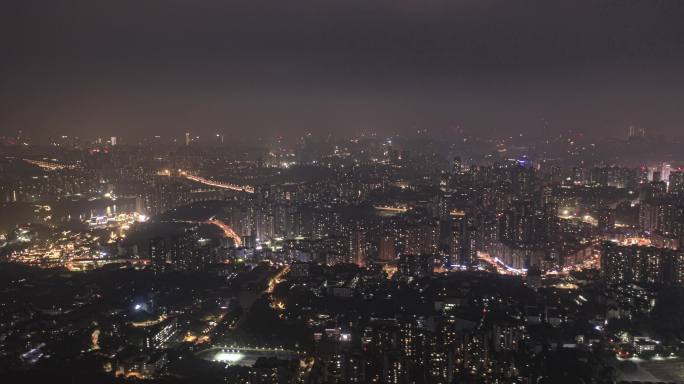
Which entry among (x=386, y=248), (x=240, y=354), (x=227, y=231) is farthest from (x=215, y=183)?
(x=240, y=354)

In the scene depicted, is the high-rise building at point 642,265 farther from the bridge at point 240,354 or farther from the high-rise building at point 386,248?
the bridge at point 240,354

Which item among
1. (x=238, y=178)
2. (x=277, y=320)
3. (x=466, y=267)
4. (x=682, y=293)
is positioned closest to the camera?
(x=277, y=320)

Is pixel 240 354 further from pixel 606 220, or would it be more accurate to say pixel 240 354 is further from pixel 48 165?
pixel 48 165

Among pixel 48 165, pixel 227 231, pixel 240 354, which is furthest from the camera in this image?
pixel 48 165

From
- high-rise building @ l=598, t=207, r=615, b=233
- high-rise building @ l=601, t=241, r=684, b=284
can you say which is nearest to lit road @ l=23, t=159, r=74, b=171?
high-rise building @ l=601, t=241, r=684, b=284

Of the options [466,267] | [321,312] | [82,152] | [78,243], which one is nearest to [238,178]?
[82,152]

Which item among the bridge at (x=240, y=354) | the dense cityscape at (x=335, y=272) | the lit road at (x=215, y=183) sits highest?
the lit road at (x=215, y=183)

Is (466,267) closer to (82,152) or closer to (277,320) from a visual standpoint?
(277,320)

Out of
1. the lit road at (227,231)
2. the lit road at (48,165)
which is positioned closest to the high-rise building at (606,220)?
the lit road at (227,231)
